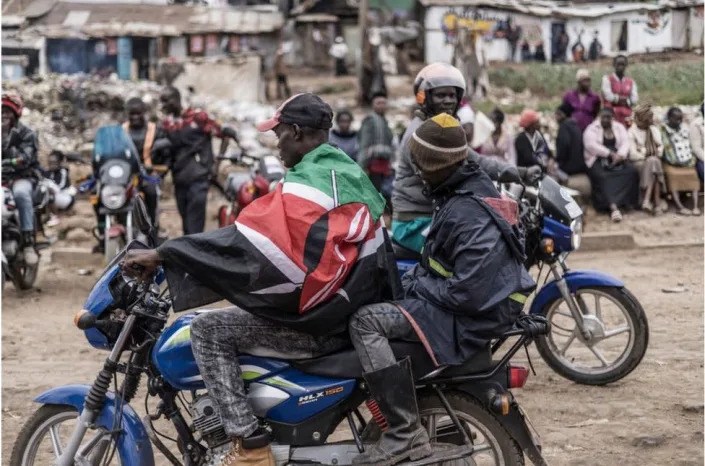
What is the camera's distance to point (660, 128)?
14.0 meters

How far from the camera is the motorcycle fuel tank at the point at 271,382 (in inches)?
166

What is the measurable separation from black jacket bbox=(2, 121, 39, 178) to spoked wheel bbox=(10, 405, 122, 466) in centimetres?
560

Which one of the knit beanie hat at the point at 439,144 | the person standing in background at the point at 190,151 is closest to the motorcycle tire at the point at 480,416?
the knit beanie hat at the point at 439,144

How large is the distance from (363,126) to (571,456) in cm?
782

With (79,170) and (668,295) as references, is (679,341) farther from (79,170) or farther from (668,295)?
(79,170)

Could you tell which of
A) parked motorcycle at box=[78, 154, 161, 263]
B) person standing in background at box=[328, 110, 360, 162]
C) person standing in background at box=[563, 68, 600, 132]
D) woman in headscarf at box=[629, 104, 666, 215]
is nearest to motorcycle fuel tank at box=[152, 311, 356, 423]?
parked motorcycle at box=[78, 154, 161, 263]

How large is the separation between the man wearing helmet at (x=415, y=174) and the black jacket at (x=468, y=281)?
5.57ft

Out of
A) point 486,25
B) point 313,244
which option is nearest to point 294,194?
point 313,244

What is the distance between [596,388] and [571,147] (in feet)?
24.6

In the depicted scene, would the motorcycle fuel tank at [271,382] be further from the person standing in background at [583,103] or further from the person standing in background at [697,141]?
the person standing in background at [697,141]

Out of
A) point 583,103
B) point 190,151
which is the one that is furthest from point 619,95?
point 190,151

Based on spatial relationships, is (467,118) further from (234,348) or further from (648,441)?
(234,348)

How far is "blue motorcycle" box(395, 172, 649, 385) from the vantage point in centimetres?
624

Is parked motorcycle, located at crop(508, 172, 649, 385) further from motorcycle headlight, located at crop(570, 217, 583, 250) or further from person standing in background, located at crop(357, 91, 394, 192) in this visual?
person standing in background, located at crop(357, 91, 394, 192)
